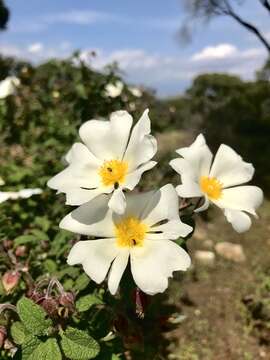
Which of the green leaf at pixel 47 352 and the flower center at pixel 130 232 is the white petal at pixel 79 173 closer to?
the flower center at pixel 130 232

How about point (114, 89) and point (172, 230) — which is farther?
point (114, 89)

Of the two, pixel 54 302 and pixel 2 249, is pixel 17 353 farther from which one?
pixel 2 249

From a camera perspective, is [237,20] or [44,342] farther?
[237,20]

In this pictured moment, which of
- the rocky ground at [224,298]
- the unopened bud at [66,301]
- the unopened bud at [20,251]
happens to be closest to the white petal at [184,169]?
the unopened bud at [66,301]

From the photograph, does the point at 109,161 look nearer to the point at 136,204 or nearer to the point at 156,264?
the point at 136,204

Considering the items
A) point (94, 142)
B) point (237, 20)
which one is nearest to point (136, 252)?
point (94, 142)

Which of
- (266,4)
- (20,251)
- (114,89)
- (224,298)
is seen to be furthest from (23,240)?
(266,4)
